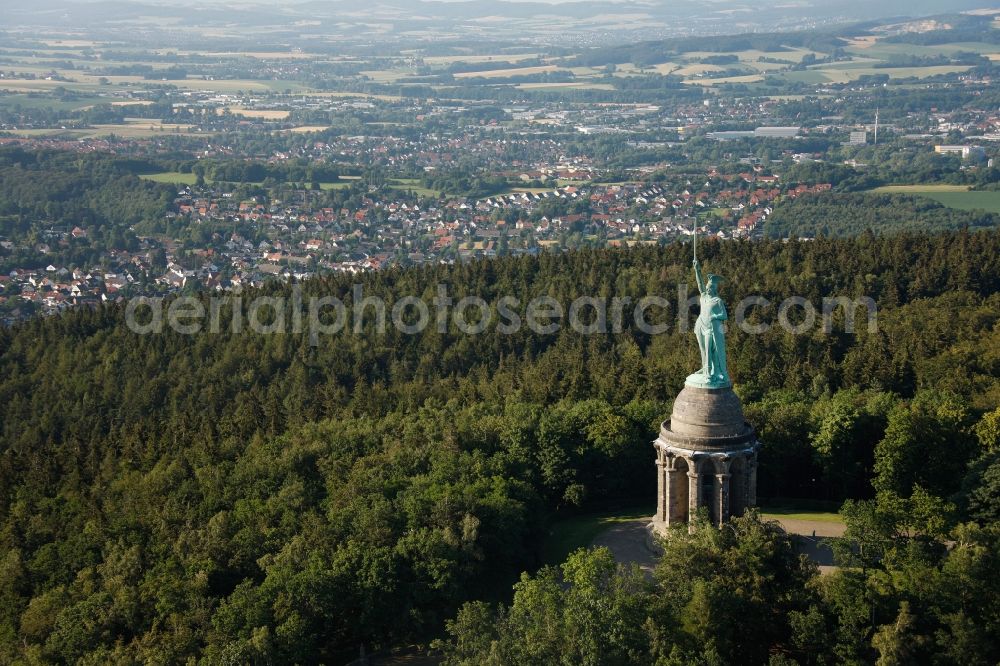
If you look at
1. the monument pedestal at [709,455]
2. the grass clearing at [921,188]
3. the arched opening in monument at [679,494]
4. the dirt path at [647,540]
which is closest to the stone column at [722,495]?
the monument pedestal at [709,455]

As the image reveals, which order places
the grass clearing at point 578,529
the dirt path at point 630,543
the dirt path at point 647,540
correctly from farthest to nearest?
the grass clearing at point 578,529, the dirt path at point 630,543, the dirt path at point 647,540

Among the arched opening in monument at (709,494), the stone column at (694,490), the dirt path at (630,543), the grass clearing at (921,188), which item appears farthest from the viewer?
the grass clearing at (921,188)

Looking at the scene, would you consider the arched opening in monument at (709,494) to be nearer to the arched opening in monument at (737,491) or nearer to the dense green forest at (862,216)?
the arched opening in monument at (737,491)

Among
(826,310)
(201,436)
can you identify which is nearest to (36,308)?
(201,436)

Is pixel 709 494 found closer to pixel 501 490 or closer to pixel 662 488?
pixel 662 488

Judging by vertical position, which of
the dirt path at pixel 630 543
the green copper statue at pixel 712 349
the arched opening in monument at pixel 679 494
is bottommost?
the dirt path at pixel 630 543

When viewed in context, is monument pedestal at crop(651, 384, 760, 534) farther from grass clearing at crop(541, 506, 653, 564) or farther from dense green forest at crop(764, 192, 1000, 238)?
dense green forest at crop(764, 192, 1000, 238)

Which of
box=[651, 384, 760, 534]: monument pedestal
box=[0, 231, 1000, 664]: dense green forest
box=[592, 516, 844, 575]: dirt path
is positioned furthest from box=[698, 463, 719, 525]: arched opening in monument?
box=[0, 231, 1000, 664]: dense green forest
